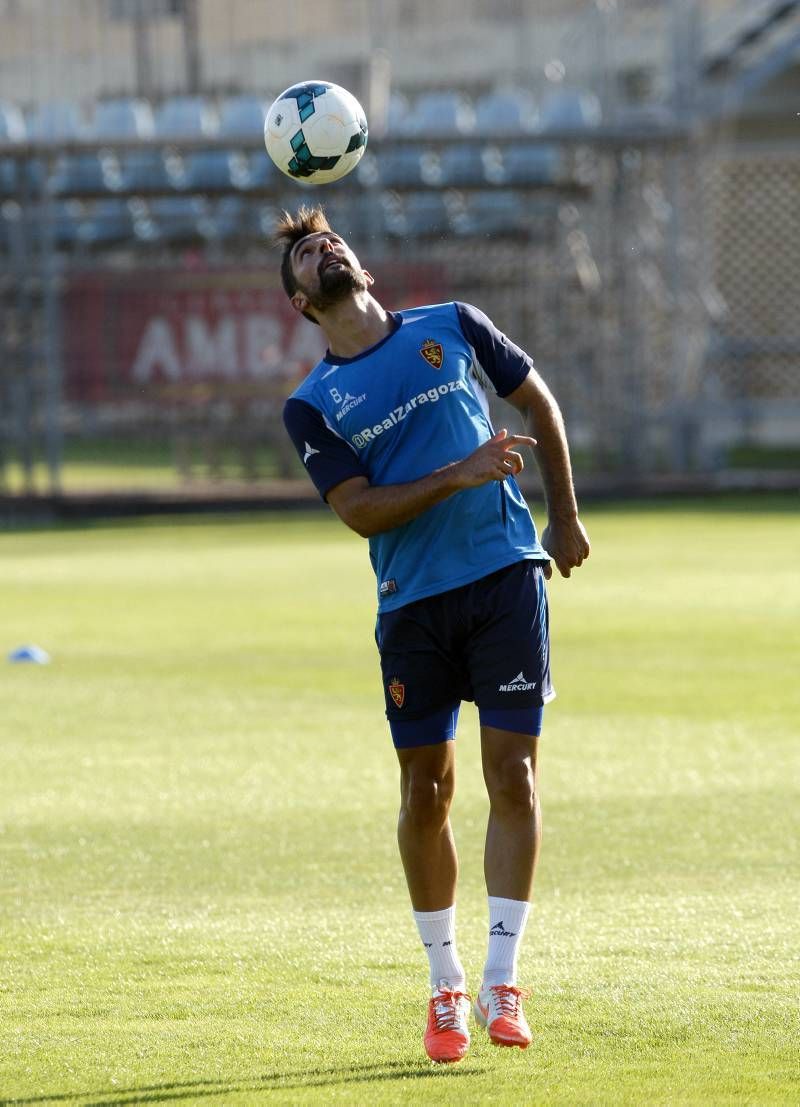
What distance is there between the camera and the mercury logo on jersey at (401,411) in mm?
5008

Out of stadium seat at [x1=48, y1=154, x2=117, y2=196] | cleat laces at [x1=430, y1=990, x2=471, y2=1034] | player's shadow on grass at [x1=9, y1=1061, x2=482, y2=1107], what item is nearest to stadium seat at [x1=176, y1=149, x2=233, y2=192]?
stadium seat at [x1=48, y1=154, x2=117, y2=196]

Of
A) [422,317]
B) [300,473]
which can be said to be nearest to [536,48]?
[300,473]

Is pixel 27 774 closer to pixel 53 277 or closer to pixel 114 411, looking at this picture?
→ pixel 53 277

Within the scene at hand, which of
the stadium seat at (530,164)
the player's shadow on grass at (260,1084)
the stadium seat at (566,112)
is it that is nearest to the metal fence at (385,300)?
the stadium seat at (530,164)

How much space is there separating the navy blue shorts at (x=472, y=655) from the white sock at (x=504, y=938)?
0.43m

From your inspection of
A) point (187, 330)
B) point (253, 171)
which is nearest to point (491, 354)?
point (187, 330)

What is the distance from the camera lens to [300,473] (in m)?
27.2

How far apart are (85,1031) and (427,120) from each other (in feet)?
80.6

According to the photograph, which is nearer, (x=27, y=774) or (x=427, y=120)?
(x=27, y=774)

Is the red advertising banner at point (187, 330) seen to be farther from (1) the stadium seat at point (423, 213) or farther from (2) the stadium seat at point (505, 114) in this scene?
(1) the stadium seat at point (423, 213)

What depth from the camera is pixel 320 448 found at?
5.04 m

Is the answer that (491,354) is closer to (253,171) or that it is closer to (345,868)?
(345,868)

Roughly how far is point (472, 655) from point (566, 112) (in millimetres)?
22827

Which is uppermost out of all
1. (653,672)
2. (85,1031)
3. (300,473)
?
(85,1031)
